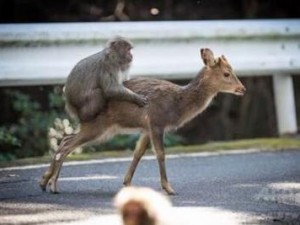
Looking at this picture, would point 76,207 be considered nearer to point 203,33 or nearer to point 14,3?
point 203,33

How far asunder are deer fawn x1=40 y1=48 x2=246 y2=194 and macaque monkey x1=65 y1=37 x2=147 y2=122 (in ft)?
0.23

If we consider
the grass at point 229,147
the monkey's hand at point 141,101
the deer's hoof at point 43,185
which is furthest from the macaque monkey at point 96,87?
the grass at point 229,147

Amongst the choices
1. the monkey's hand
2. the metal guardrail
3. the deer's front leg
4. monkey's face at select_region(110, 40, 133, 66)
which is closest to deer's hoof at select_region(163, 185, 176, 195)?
the deer's front leg

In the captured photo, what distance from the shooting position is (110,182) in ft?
26.3

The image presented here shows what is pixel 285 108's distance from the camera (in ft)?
35.9

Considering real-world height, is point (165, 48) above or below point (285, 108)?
above

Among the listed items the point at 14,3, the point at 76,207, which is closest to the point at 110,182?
the point at 76,207

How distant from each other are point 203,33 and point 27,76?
2.28 m

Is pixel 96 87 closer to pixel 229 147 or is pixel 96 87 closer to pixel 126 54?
pixel 126 54

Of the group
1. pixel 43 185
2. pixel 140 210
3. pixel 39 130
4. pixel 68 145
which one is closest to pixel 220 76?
pixel 68 145

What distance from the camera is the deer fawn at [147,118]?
783 centimetres

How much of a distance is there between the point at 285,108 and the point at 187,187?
3612 mm

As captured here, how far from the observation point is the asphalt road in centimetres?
607

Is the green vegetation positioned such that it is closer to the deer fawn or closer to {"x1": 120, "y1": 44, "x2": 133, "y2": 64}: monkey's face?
the deer fawn
